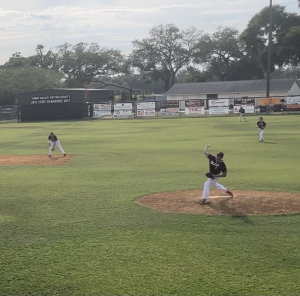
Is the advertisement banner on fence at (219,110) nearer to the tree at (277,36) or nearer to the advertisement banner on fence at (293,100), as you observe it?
the advertisement banner on fence at (293,100)

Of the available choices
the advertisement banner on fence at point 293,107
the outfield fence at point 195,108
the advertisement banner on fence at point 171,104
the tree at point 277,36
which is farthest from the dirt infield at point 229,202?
the tree at point 277,36

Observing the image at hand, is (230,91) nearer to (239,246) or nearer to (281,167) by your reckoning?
(281,167)

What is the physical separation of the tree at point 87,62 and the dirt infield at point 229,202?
9893 centimetres

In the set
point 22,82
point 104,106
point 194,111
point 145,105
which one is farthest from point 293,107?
point 22,82

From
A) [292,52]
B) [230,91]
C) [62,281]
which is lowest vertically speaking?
[62,281]

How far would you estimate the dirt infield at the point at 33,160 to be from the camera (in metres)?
20.6

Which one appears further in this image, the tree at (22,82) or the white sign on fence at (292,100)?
the tree at (22,82)

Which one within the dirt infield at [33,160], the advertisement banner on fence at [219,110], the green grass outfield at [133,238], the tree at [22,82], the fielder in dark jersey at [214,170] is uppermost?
the tree at [22,82]

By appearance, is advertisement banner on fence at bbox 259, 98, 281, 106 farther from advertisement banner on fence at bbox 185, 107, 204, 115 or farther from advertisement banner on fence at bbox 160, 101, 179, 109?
advertisement banner on fence at bbox 160, 101, 179, 109

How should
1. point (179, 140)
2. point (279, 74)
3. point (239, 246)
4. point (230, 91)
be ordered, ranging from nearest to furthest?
point (239, 246) < point (179, 140) < point (230, 91) < point (279, 74)

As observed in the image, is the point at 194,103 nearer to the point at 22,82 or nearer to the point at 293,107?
the point at 293,107

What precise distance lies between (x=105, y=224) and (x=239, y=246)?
3.18 m

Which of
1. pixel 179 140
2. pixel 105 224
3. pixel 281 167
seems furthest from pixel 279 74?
pixel 105 224

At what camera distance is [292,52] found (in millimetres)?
69812
